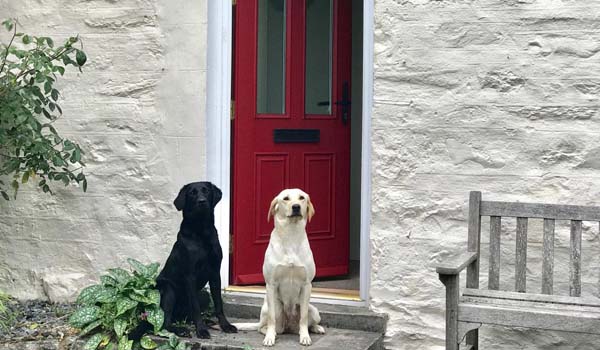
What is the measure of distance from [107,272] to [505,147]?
9.24ft

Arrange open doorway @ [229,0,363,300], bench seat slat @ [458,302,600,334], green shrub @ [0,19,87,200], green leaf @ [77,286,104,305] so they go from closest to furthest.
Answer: bench seat slat @ [458,302,600,334] < green leaf @ [77,286,104,305] < green shrub @ [0,19,87,200] < open doorway @ [229,0,363,300]

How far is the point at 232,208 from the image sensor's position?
616cm

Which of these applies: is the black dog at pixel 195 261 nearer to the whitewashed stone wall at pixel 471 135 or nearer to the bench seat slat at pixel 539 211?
the whitewashed stone wall at pixel 471 135

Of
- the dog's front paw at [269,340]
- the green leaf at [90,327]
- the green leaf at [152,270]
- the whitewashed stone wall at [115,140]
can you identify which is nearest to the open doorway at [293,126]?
the whitewashed stone wall at [115,140]

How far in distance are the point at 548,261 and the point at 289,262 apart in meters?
1.41

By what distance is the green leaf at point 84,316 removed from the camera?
531 cm

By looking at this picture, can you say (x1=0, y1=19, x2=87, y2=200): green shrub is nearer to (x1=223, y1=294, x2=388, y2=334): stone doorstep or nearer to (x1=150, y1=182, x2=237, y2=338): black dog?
(x1=150, y1=182, x2=237, y2=338): black dog

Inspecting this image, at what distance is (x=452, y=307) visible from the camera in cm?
439

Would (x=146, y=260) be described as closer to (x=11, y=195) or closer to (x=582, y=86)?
(x=11, y=195)

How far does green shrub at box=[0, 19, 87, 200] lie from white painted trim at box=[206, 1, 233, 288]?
84 cm

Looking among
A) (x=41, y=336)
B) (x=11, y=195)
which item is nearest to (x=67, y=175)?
(x=11, y=195)

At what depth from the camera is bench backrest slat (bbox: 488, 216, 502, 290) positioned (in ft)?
16.1

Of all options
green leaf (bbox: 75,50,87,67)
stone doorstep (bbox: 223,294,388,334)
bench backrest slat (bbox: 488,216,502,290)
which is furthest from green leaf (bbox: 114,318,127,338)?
bench backrest slat (bbox: 488,216,502,290)

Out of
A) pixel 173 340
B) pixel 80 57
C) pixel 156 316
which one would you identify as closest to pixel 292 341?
pixel 173 340
